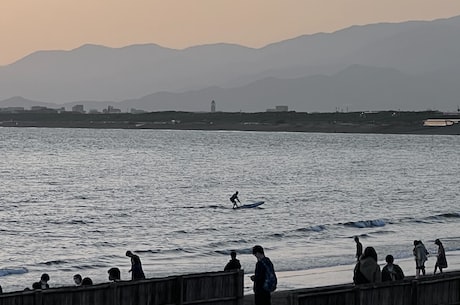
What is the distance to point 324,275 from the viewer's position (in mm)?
33031

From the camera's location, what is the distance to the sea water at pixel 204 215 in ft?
133

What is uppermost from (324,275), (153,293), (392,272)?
(153,293)

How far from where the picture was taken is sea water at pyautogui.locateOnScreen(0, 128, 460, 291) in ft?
133

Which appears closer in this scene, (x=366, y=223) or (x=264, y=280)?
(x=264, y=280)

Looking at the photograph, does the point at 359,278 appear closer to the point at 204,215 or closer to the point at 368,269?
the point at 368,269

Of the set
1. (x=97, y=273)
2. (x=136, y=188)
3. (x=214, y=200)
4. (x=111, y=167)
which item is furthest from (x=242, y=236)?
(x=111, y=167)

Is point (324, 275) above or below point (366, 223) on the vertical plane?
above

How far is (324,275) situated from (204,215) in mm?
30391

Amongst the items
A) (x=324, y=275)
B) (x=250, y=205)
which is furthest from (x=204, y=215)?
(x=324, y=275)

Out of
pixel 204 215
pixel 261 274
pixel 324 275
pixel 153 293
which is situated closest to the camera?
pixel 261 274

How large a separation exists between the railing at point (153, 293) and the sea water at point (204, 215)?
48.5 feet

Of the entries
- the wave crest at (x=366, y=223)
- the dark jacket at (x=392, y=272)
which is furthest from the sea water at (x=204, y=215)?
the dark jacket at (x=392, y=272)

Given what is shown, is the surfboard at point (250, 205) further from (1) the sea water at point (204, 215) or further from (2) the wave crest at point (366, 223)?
(2) the wave crest at point (366, 223)

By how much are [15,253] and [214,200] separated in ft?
108
